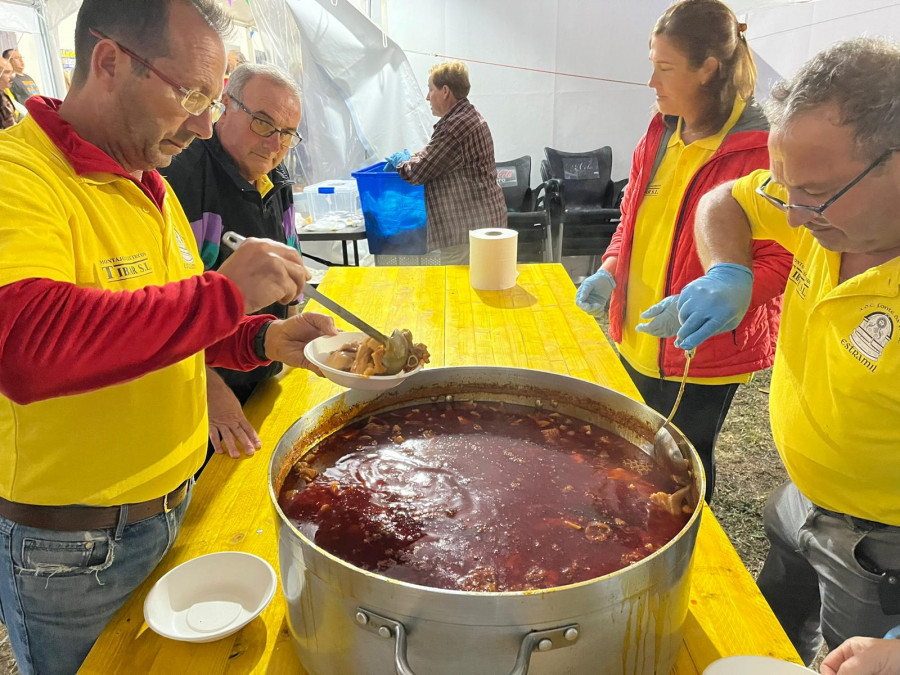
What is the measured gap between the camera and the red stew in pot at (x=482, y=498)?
107 cm

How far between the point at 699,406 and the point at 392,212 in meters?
3.35

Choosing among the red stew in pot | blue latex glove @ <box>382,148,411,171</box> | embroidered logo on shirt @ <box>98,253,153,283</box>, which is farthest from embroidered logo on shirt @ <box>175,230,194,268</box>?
blue latex glove @ <box>382,148,411,171</box>

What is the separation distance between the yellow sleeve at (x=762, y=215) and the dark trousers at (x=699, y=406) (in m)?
0.74

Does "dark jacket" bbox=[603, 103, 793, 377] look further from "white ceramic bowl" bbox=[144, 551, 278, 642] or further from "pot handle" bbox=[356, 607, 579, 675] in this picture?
"white ceramic bowl" bbox=[144, 551, 278, 642]

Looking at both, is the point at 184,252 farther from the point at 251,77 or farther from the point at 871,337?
the point at 871,337

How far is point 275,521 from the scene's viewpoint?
1007 millimetres

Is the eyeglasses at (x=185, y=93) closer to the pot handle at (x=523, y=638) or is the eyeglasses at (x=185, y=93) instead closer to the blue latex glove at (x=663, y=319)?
the pot handle at (x=523, y=638)

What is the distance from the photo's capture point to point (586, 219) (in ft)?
21.7

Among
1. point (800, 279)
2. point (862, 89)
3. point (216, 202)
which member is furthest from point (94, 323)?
point (800, 279)

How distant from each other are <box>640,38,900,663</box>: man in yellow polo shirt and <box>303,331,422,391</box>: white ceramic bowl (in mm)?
815

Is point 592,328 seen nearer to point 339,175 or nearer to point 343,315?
point 343,315

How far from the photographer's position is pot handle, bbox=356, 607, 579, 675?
794 mm

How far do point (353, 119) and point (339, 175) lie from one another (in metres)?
0.63

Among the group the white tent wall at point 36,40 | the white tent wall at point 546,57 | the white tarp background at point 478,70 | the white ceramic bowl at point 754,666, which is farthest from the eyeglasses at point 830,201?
the white tent wall at point 546,57
